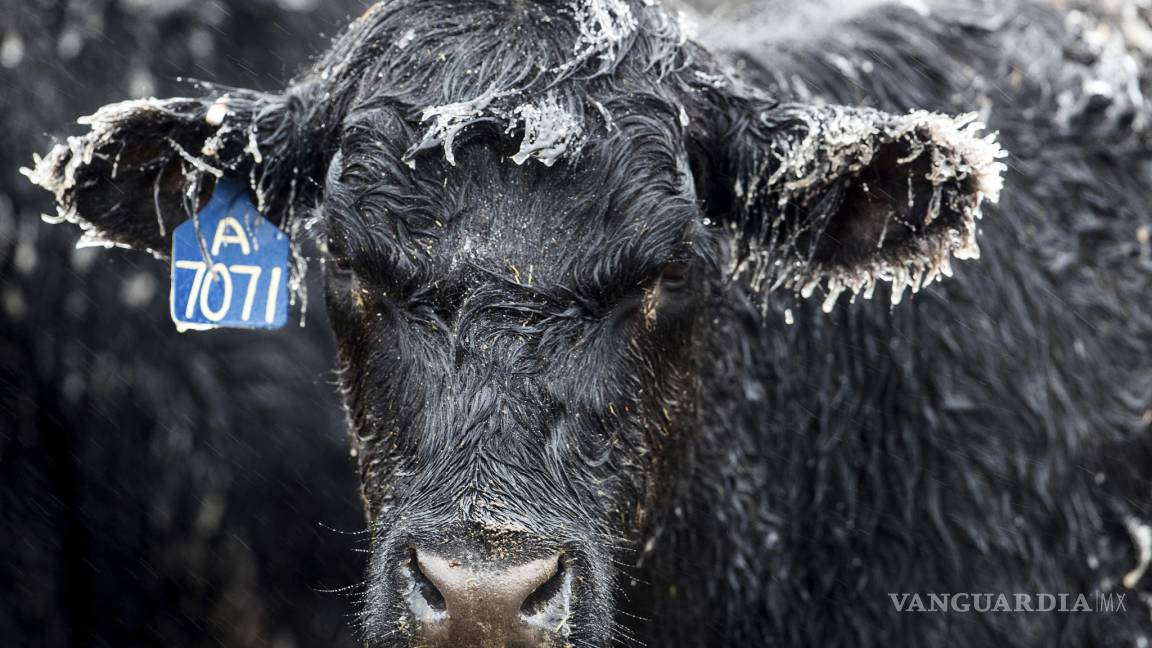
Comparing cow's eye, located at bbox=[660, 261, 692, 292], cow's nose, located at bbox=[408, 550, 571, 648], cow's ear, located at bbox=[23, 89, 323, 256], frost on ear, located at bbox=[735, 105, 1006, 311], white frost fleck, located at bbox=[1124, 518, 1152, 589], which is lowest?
cow's nose, located at bbox=[408, 550, 571, 648]

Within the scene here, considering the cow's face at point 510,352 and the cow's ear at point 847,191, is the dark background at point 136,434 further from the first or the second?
the cow's ear at point 847,191

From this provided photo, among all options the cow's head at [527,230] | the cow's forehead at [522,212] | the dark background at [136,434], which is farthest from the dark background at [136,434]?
the cow's forehead at [522,212]

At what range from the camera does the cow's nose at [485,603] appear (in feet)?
9.91

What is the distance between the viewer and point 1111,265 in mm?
4738

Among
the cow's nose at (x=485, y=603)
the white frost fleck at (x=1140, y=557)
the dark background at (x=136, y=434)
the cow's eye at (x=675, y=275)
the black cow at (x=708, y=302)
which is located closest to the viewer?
the cow's nose at (x=485, y=603)

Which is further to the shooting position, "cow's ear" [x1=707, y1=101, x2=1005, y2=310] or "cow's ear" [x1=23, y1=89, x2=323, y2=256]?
"cow's ear" [x1=23, y1=89, x2=323, y2=256]

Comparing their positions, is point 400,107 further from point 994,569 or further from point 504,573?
point 994,569

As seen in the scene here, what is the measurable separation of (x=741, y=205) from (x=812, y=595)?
1.38 m

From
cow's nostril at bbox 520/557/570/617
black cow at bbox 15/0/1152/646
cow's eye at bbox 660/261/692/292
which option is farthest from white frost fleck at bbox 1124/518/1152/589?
cow's nostril at bbox 520/557/570/617

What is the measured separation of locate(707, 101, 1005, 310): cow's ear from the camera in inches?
139

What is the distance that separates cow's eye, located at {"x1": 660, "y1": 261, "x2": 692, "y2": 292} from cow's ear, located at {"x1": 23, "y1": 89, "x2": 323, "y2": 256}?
1.17 meters

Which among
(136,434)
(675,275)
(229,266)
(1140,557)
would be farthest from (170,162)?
(1140,557)

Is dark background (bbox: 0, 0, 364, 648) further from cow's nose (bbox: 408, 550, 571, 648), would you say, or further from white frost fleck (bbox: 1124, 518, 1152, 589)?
white frost fleck (bbox: 1124, 518, 1152, 589)

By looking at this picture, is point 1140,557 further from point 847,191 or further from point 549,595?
point 549,595
